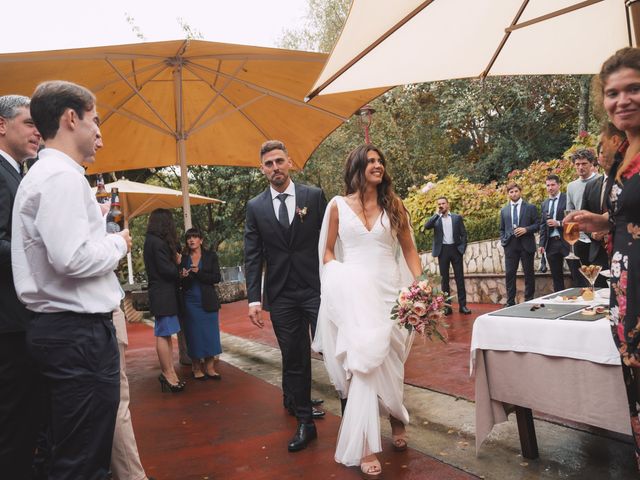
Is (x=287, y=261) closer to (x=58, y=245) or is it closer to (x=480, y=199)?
(x=58, y=245)

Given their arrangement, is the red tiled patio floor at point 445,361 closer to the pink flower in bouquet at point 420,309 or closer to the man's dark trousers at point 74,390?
the pink flower in bouquet at point 420,309

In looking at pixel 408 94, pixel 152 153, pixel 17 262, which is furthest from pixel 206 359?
pixel 408 94

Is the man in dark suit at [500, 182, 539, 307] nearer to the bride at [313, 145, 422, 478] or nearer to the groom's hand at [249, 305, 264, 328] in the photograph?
the bride at [313, 145, 422, 478]

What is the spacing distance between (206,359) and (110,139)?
3.42m

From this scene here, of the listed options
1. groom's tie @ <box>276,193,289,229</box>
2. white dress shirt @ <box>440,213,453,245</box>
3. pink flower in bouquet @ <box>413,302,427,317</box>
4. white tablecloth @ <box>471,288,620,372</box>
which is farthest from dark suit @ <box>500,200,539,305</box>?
pink flower in bouquet @ <box>413,302,427,317</box>

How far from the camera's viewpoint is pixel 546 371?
3191 mm

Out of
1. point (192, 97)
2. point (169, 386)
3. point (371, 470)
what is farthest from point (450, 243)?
point (371, 470)

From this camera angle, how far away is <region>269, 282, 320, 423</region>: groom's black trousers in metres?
4.20

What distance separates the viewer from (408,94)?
1969 cm

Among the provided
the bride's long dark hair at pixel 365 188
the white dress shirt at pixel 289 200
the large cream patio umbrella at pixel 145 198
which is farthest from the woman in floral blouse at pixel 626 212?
the large cream patio umbrella at pixel 145 198

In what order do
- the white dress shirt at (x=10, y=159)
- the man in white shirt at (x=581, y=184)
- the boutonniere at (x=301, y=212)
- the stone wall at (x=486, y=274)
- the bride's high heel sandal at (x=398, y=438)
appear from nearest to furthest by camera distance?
the white dress shirt at (x=10, y=159), the bride's high heel sandal at (x=398, y=438), the boutonniere at (x=301, y=212), the man in white shirt at (x=581, y=184), the stone wall at (x=486, y=274)

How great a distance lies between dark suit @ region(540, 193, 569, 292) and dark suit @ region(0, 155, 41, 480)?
8.04m

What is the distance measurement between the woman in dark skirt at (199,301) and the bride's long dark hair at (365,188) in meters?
3.11

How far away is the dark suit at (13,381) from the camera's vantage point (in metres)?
2.46
